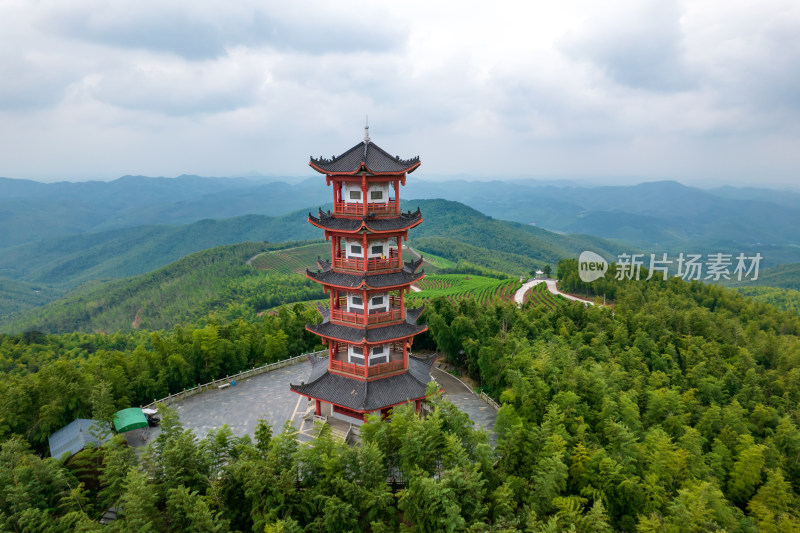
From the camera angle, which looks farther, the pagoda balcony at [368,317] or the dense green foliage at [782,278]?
the dense green foliage at [782,278]

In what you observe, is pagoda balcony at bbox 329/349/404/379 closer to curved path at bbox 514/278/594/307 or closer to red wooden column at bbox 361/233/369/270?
red wooden column at bbox 361/233/369/270

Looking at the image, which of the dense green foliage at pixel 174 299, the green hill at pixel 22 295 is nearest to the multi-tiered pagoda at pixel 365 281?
the dense green foliage at pixel 174 299

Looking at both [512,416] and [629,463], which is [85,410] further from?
[629,463]

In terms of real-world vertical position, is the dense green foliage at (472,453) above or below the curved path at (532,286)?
above

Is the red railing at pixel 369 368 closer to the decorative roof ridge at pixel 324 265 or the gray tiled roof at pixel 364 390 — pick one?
the gray tiled roof at pixel 364 390

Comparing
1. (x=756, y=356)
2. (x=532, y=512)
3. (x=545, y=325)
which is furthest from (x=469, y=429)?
(x=756, y=356)
